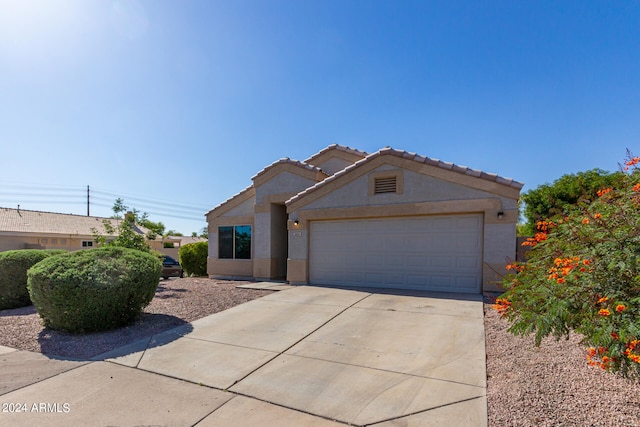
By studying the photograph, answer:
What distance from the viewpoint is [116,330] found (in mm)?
6367

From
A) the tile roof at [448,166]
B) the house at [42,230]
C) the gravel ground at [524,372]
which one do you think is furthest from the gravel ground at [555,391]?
the house at [42,230]

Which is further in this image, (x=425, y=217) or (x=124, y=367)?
(x=425, y=217)

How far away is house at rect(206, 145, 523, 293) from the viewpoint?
9.39 m

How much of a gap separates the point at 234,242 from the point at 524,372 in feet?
42.2

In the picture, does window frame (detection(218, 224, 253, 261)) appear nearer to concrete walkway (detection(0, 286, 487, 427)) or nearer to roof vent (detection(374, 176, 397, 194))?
roof vent (detection(374, 176, 397, 194))

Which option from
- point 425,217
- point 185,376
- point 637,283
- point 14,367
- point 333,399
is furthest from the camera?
point 425,217

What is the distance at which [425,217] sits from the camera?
404 inches

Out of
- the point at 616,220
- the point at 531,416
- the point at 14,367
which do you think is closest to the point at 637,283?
the point at 616,220

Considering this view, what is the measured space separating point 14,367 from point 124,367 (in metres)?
1.60

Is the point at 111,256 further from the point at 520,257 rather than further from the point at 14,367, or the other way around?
the point at 520,257

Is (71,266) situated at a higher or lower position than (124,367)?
higher

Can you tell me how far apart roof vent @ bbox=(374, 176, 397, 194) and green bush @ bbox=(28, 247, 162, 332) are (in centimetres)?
728

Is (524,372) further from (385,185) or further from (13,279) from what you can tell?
(13,279)

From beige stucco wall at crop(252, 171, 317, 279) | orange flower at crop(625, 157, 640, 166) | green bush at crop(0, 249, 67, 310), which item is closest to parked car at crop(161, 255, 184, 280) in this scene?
beige stucco wall at crop(252, 171, 317, 279)
